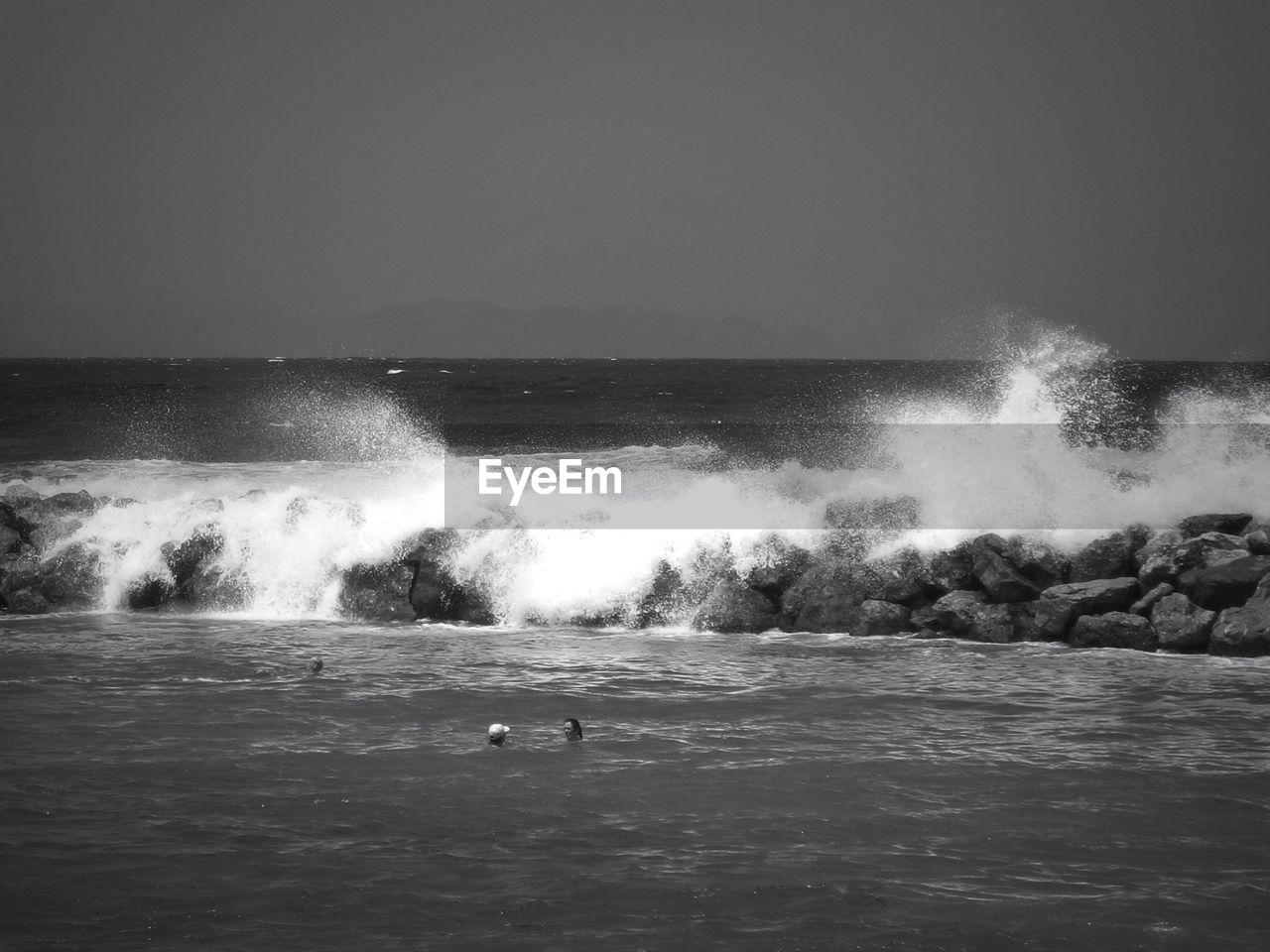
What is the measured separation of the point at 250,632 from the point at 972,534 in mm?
8936

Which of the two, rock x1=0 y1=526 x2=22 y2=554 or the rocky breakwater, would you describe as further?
rock x1=0 y1=526 x2=22 y2=554

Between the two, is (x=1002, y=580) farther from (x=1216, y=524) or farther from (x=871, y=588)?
(x=1216, y=524)

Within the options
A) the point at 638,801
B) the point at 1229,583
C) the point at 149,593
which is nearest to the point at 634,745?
the point at 638,801

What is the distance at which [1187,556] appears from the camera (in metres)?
13.5

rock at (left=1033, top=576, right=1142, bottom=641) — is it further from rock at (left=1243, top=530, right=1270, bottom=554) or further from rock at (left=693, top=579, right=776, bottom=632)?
rock at (left=693, top=579, right=776, bottom=632)

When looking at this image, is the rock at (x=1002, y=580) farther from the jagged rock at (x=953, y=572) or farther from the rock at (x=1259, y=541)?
the rock at (x=1259, y=541)

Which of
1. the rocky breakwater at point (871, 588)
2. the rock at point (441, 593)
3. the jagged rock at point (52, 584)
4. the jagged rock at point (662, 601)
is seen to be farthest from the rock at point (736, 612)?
the jagged rock at point (52, 584)

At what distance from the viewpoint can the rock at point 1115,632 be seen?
12.7 m

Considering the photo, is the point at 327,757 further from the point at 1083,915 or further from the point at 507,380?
the point at 507,380

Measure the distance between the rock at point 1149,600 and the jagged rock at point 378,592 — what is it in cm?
856

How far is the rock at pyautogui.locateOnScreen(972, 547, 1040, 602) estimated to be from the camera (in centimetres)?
1360

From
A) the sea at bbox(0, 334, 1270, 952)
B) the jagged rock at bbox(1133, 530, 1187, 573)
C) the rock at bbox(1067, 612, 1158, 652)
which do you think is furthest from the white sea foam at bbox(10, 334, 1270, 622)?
the rock at bbox(1067, 612, 1158, 652)

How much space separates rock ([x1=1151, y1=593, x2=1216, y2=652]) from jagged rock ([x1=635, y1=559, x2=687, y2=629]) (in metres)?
5.38

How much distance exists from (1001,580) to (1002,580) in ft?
0.04
